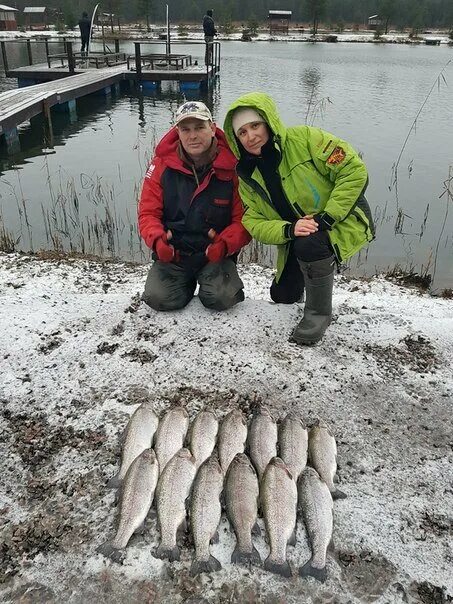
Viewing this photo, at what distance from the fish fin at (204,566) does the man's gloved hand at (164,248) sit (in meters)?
2.34

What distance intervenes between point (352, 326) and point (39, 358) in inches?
99.7

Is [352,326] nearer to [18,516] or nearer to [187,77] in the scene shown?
[18,516]

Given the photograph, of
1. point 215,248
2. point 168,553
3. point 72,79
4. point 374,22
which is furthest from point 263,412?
point 374,22

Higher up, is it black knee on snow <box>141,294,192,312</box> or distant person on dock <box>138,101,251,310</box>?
distant person on dock <box>138,101,251,310</box>

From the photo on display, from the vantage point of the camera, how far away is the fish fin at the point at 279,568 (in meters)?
2.07

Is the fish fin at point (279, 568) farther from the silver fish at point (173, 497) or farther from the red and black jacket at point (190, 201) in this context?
the red and black jacket at point (190, 201)

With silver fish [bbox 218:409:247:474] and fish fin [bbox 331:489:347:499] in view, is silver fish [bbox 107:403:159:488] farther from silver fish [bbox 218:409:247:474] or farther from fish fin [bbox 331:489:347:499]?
fish fin [bbox 331:489:347:499]

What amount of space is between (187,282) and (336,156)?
164 cm

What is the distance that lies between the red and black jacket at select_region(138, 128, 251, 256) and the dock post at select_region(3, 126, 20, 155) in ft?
29.4

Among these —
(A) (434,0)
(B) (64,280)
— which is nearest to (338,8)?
(A) (434,0)

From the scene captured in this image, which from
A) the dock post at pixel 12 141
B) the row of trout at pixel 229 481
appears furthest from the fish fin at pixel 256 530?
the dock post at pixel 12 141

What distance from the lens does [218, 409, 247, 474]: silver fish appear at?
266 cm

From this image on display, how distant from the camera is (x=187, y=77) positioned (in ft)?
Answer: 62.7

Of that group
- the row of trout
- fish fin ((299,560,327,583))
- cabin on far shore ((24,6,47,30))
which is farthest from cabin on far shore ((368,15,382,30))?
fish fin ((299,560,327,583))
